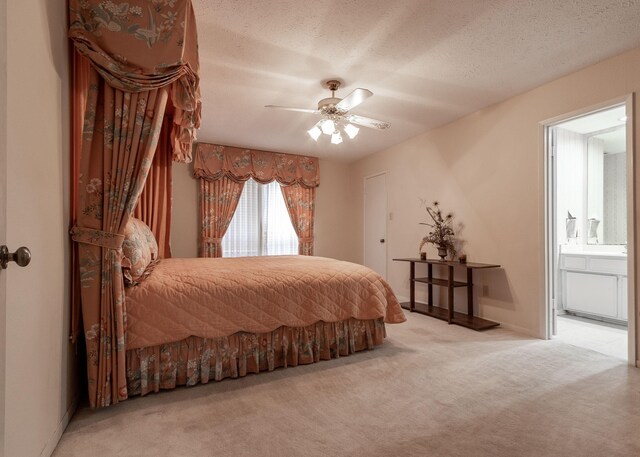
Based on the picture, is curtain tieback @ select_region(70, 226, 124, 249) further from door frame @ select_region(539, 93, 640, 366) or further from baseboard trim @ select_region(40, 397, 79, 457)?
door frame @ select_region(539, 93, 640, 366)

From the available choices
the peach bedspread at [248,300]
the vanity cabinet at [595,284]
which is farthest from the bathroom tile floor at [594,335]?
the peach bedspread at [248,300]

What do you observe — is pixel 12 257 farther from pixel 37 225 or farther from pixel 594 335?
pixel 594 335

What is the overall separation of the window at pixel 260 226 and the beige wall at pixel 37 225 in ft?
11.5

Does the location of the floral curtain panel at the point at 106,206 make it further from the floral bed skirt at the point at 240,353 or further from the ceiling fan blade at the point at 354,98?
the ceiling fan blade at the point at 354,98

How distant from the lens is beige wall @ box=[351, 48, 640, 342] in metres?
2.85

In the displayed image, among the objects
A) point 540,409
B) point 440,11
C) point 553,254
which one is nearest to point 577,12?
point 440,11

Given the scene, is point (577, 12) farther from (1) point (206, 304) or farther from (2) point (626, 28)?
(1) point (206, 304)

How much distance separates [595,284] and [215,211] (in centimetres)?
502

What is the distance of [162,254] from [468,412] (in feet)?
11.5

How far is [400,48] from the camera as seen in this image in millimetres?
2465

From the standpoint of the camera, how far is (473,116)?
382cm

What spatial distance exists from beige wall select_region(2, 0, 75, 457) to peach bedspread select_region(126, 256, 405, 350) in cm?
42

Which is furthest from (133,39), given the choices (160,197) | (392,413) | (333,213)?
(333,213)

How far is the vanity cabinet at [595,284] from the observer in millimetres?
3572
